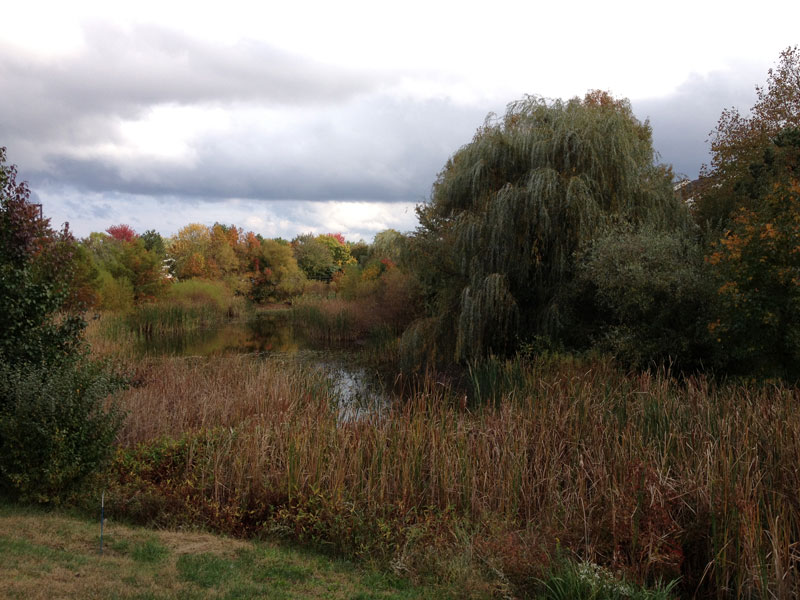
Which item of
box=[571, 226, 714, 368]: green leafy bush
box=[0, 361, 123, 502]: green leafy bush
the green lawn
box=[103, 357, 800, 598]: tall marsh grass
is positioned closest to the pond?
box=[103, 357, 800, 598]: tall marsh grass

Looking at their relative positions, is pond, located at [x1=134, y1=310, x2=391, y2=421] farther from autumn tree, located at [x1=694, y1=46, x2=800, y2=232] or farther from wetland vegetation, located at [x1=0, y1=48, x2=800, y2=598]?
autumn tree, located at [x1=694, y1=46, x2=800, y2=232]

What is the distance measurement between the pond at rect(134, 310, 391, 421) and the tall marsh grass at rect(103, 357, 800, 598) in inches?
195

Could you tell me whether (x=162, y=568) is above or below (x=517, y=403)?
below

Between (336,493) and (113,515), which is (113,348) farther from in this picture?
(336,493)

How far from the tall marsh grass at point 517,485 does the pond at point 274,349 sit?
4.96 meters

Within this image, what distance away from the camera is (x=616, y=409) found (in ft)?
27.5

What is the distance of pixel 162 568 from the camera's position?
4.77m

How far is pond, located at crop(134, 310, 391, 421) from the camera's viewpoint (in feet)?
50.4

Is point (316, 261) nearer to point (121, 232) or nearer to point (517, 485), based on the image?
point (121, 232)

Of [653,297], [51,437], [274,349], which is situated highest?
[653,297]

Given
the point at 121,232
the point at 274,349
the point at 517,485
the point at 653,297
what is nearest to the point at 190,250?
the point at 121,232

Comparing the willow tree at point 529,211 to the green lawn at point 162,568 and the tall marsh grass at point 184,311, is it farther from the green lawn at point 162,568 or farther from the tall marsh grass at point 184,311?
the tall marsh grass at point 184,311

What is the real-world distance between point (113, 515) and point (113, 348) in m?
11.9

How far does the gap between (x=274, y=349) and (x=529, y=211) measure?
1157cm
